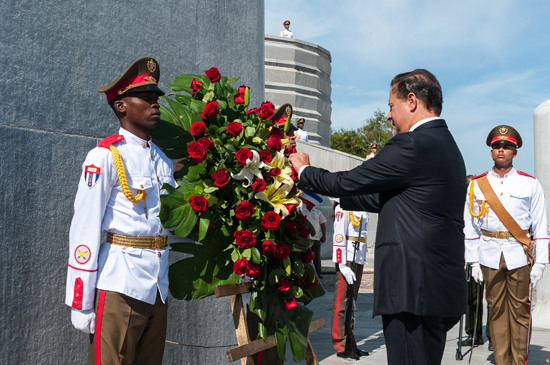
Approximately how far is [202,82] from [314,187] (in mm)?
944

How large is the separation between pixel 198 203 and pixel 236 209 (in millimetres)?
216

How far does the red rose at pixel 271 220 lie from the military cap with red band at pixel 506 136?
147 inches

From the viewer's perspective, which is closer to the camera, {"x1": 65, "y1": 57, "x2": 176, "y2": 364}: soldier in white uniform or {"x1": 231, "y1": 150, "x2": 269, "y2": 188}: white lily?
{"x1": 65, "y1": 57, "x2": 176, "y2": 364}: soldier in white uniform

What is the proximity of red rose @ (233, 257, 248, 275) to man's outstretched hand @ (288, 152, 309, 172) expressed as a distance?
0.63 m

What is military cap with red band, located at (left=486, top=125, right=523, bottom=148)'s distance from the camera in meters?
5.73

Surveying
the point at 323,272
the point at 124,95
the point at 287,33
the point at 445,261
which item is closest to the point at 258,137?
the point at 124,95

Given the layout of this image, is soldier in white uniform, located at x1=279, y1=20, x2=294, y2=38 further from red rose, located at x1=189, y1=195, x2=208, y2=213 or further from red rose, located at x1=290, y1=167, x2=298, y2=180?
red rose, located at x1=189, y1=195, x2=208, y2=213

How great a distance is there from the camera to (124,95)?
10.1ft

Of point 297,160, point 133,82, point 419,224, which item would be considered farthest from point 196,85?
point 419,224

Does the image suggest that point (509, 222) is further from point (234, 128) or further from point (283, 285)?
point (234, 128)

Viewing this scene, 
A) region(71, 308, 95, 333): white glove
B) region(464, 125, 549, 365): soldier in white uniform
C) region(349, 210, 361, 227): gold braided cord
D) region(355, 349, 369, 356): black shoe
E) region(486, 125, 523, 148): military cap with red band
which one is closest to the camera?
region(71, 308, 95, 333): white glove

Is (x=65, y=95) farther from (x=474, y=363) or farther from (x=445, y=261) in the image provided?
(x=474, y=363)

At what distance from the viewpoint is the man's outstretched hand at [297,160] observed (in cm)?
321

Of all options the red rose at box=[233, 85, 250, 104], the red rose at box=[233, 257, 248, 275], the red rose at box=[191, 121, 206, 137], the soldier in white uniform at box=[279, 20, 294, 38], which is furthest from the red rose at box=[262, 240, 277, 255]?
the soldier in white uniform at box=[279, 20, 294, 38]
